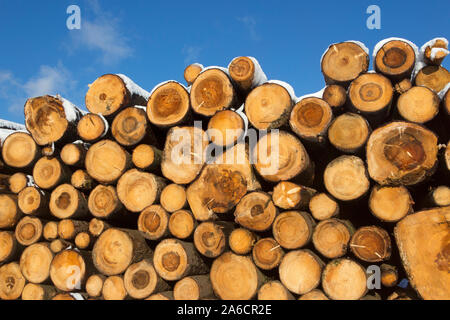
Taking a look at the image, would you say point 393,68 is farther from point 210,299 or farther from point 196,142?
point 210,299

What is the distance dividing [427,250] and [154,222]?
217 cm

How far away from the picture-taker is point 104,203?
333 cm

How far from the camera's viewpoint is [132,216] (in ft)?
A: 11.7

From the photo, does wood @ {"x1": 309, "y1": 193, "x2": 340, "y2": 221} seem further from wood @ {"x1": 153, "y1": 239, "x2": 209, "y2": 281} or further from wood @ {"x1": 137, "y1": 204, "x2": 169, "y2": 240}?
wood @ {"x1": 137, "y1": 204, "x2": 169, "y2": 240}

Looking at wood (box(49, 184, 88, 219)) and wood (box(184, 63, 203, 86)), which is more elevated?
wood (box(184, 63, 203, 86))

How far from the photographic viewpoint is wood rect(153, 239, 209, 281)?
117 inches

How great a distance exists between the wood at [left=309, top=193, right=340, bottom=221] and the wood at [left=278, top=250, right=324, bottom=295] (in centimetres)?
31

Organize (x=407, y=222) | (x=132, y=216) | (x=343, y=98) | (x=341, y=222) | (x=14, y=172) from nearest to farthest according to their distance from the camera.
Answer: (x=407, y=222)
(x=341, y=222)
(x=343, y=98)
(x=132, y=216)
(x=14, y=172)

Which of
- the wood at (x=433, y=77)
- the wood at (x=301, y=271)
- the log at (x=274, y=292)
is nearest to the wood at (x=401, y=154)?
the wood at (x=301, y=271)

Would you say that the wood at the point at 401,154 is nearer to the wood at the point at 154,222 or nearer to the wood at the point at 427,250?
the wood at the point at 427,250

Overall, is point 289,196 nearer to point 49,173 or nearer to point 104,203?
point 104,203

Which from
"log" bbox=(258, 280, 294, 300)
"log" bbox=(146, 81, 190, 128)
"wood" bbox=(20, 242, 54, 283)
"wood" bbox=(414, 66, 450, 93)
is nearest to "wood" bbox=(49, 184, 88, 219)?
"wood" bbox=(20, 242, 54, 283)

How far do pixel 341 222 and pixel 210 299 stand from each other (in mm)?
1287
